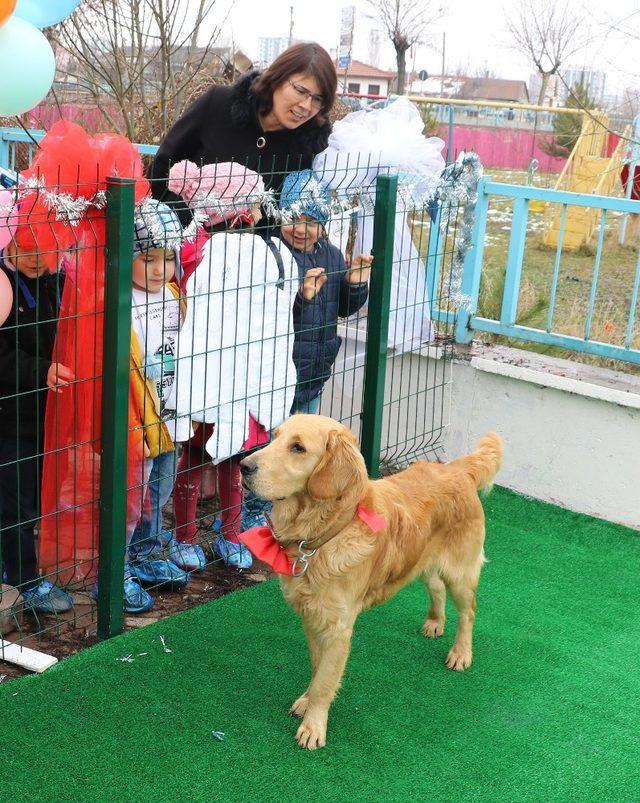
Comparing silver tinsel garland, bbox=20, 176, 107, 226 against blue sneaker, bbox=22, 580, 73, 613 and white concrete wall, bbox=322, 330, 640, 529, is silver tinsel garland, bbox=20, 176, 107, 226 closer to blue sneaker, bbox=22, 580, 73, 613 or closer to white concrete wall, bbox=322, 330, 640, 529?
blue sneaker, bbox=22, 580, 73, 613

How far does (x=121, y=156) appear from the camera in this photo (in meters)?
3.45

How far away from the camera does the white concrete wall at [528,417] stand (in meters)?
5.33

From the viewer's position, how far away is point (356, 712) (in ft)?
11.6

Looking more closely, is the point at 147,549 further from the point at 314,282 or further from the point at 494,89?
the point at 494,89

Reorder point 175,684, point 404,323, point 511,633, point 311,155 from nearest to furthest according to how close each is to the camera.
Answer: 1. point 175,684
2. point 511,633
3. point 311,155
4. point 404,323

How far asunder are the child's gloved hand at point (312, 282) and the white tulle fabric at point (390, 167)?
1.27ft

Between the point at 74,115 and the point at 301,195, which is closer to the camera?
the point at 301,195

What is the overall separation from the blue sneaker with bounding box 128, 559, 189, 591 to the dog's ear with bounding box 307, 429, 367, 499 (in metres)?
1.43

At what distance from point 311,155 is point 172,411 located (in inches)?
62.0

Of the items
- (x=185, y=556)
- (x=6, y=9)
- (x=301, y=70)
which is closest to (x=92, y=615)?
(x=185, y=556)

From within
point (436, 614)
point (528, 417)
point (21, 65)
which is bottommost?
point (436, 614)

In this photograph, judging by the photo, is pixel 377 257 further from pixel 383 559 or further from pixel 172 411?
pixel 383 559

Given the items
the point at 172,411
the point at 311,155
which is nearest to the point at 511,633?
the point at 172,411

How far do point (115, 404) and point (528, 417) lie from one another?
2901 millimetres
